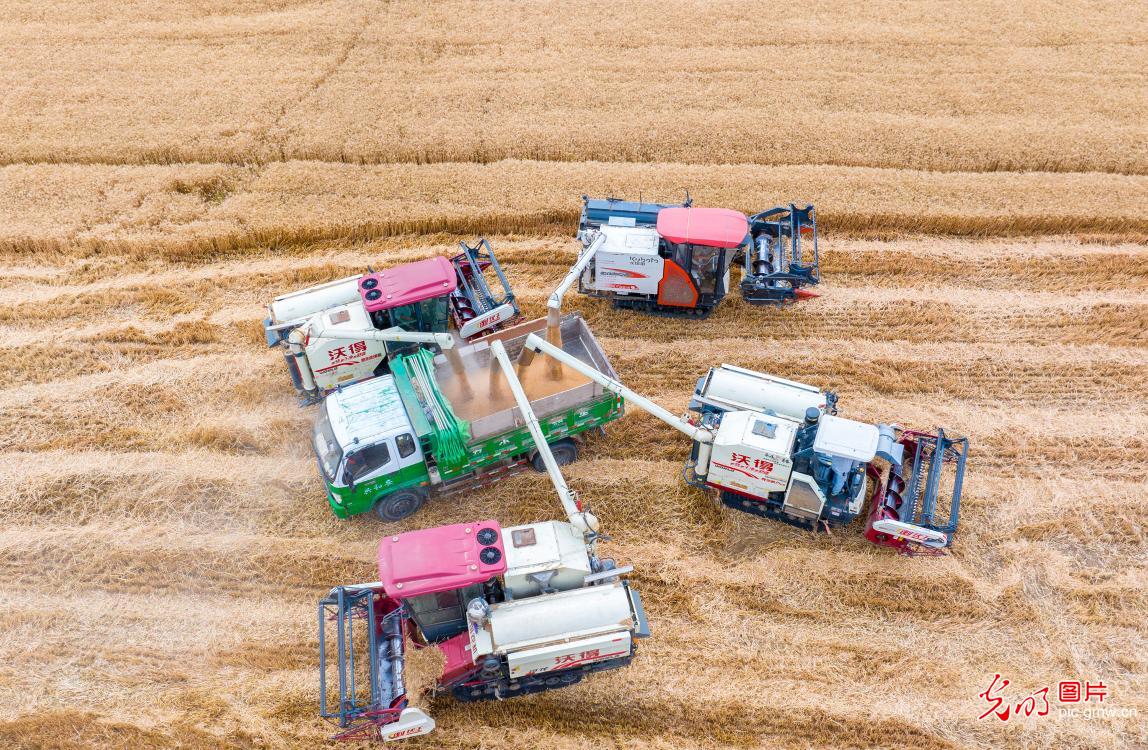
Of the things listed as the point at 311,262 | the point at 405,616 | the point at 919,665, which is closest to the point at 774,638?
the point at 919,665

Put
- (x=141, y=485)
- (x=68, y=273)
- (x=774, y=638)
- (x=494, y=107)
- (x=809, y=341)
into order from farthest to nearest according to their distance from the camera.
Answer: (x=494, y=107)
(x=68, y=273)
(x=809, y=341)
(x=141, y=485)
(x=774, y=638)

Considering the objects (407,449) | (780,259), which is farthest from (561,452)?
(780,259)

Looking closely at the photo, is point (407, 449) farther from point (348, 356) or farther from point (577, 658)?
point (577, 658)

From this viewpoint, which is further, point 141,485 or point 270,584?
point 141,485

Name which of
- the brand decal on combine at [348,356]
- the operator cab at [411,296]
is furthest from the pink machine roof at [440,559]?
the operator cab at [411,296]

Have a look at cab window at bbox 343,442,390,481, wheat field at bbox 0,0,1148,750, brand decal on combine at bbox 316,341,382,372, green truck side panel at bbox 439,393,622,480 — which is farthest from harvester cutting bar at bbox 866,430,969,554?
brand decal on combine at bbox 316,341,382,372

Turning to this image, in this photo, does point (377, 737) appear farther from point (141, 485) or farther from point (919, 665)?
point (919, 665)

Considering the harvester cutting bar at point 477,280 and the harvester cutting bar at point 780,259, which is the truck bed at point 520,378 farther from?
the harvester cutting bar at point 780,259
